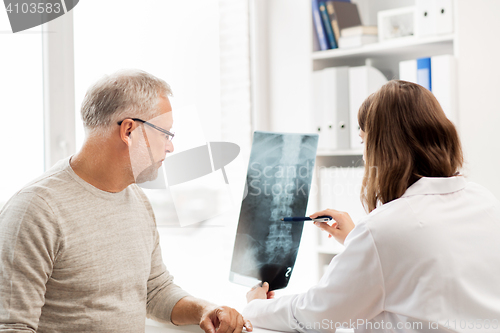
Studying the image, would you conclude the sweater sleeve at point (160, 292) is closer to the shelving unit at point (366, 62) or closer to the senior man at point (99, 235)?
the senior man at point (99, 235)

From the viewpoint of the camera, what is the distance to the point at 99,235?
1220mm

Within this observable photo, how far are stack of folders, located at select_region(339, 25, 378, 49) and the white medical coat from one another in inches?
46.9

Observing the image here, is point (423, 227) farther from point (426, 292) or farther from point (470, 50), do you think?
point (470, 50)

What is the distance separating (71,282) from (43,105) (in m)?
0.80

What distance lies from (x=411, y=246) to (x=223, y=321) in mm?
517

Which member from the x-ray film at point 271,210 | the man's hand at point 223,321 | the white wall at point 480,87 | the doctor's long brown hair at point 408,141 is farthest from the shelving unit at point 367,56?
the man's hand at point 223,321

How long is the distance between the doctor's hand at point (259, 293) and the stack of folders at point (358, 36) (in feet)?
4.12

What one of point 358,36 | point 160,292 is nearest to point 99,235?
point 160,292

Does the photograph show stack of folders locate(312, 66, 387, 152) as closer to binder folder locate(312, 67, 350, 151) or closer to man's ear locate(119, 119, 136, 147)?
binder folder locate(312, 67, 350, 151)

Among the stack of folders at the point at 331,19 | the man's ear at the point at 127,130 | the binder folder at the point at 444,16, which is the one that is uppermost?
the stack of folders at the point at 331,19

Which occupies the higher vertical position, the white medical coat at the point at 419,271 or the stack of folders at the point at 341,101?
the stack of folders at the point at 341,101

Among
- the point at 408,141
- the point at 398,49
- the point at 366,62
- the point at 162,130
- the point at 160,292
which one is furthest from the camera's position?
the point at 366,62

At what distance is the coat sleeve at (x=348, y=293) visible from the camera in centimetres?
104

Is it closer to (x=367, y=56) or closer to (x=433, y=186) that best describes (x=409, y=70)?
(x=367, y=56)
